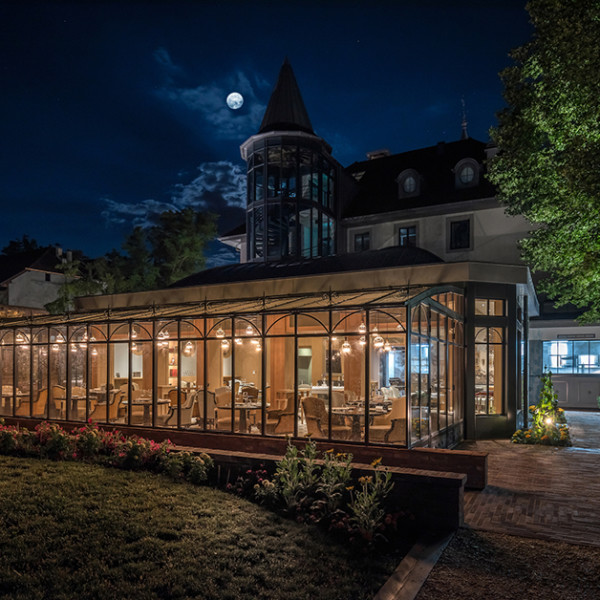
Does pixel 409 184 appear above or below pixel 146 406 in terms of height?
above

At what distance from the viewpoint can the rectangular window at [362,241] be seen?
22547 mm

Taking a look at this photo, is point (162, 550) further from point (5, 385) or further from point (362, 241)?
point (362, 241)

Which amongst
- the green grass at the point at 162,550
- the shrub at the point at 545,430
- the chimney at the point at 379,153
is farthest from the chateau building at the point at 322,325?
the green grass at the point at 162,550

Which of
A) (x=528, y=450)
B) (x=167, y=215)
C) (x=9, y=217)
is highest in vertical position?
(x=9, y=217)

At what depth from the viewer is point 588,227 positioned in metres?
11.6

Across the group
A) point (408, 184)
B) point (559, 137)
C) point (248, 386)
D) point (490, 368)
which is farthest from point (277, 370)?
point (408, 184)

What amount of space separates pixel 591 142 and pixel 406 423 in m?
7.25

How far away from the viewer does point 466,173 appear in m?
20.7

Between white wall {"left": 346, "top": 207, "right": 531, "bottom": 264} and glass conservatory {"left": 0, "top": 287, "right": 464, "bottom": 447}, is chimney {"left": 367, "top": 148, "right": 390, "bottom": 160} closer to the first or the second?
white wall {"left": 346, "top": 207, "right": 531, "bottom": 264}

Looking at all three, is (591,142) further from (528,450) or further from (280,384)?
(280,384)

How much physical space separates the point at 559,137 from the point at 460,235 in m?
8.74

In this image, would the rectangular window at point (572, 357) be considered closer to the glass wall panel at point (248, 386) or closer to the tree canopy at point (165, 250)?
the glass wall panel at point (248, 386)

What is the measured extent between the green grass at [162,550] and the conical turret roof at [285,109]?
18255 millimetres

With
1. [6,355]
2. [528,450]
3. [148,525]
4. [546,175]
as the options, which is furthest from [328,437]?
[6,355]
